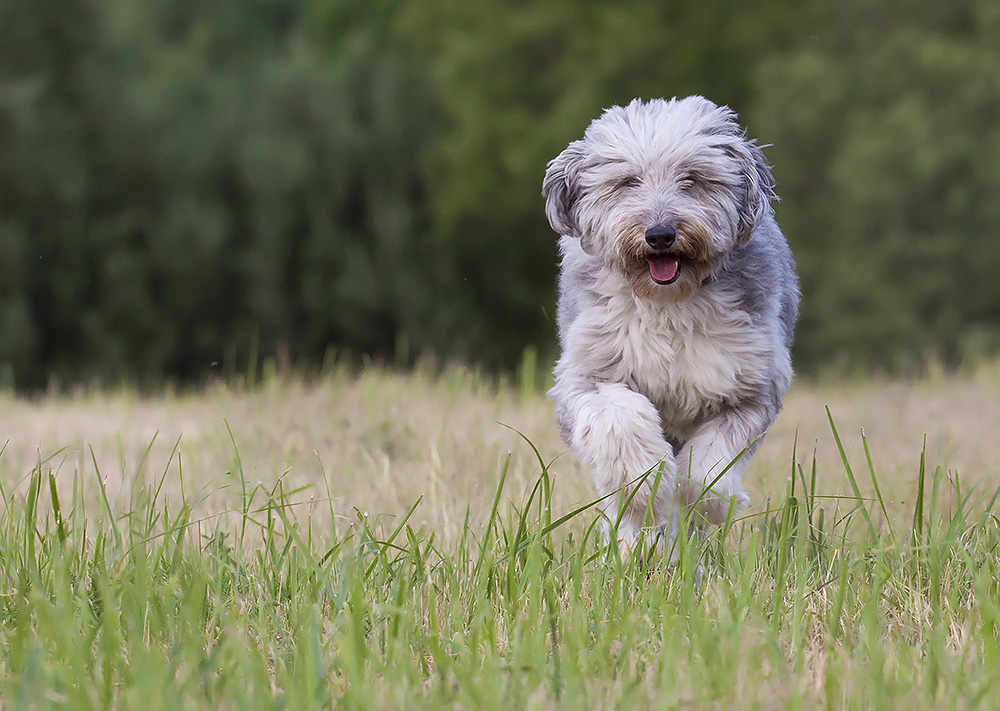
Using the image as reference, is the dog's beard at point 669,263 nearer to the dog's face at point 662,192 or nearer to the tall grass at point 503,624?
the dog's face at point 662,192

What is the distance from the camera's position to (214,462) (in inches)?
211

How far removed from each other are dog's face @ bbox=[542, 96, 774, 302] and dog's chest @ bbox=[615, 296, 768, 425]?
97 mm

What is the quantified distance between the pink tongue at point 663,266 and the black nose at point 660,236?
76 millimetres

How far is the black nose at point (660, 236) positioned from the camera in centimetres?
375

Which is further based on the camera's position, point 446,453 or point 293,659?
point 446,453

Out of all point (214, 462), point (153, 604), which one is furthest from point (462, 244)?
point (153, 604)

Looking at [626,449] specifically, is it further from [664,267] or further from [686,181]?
[686,181]

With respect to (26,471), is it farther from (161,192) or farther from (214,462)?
(161,192)

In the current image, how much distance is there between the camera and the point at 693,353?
385 centimetres

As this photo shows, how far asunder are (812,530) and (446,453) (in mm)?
2176

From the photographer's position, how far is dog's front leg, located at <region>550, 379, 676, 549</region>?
11.8 ft

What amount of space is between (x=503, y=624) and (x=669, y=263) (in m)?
1.45

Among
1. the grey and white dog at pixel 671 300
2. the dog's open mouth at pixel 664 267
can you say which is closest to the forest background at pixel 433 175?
the grey and white dog at pixel 671 300

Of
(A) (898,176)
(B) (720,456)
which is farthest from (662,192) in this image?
(A) (898,176)
